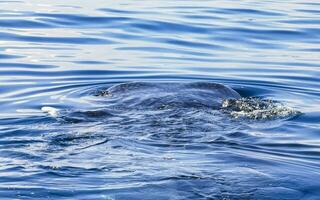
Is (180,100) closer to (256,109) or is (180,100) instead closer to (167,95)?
(167,95)

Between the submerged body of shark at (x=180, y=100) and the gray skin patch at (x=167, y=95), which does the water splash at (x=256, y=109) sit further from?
the gray skin patch at (x=167, y=95)

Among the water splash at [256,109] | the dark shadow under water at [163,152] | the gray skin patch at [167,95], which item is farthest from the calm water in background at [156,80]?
the gray skin patch at [167,95]

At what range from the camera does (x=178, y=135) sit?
8656 mm

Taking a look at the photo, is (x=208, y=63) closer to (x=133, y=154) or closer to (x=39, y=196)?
(x=133, y=154)

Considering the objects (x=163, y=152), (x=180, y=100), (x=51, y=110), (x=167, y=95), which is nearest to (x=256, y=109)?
(x=180, y=100)

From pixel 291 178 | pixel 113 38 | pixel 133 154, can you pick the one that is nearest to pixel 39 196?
pixel 133 154

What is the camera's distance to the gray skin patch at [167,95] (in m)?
10.3

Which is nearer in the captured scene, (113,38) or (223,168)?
(223,168)

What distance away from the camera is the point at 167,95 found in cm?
1064

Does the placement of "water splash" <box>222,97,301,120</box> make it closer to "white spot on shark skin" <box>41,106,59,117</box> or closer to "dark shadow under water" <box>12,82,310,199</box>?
"dark shadow under water" <box>12,82,310,199</box>

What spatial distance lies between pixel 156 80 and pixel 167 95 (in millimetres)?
2072

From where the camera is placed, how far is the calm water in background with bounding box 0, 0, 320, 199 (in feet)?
22.7

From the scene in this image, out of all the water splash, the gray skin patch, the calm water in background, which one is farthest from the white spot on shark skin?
the water splash

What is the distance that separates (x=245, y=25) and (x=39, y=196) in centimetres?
1166
